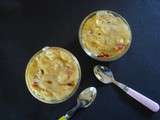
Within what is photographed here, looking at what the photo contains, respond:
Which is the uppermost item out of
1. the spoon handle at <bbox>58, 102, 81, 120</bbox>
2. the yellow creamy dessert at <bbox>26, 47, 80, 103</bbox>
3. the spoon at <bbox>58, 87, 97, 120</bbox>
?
the yellow creamy dessert at <bbox>26, 47, 80, 103</bbox>

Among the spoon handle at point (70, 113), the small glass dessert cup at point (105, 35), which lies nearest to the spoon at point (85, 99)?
the spoon handle at point (70, 113)

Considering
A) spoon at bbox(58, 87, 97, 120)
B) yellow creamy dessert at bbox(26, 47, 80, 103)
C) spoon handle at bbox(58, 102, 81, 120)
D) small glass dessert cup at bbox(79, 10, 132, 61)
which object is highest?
small glass dessert cup at bbox(79, 10, 132, 61)

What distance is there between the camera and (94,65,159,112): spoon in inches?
48.3

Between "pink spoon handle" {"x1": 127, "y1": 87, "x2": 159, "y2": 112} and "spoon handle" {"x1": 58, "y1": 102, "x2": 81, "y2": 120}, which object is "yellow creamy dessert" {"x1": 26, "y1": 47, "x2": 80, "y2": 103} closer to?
"spoon handle" {"x1": 58, "y1": 102, "x2": 81, "y2": 120}

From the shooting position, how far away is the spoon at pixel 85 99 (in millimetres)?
1208

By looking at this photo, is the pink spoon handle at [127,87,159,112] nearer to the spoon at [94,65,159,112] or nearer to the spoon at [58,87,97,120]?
the spoon at [94,65,159,112]

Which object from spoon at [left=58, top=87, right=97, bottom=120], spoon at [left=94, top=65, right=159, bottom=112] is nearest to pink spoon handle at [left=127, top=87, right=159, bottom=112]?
spoon at [left=94, top=65, right=159, bottom=112]

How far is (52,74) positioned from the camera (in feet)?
4.13

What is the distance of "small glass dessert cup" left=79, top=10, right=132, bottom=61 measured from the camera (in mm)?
1277

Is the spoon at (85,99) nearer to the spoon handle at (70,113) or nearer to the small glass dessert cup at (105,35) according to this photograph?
the spoon handle at (70,113)

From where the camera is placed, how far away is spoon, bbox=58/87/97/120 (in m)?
1.21

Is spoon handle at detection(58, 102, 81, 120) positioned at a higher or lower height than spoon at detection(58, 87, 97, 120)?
lower

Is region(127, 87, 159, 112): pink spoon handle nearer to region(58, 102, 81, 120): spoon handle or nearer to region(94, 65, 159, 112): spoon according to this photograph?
region(94, 65, 159, 112): spoon

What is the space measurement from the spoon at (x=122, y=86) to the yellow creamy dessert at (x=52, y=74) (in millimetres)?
68
